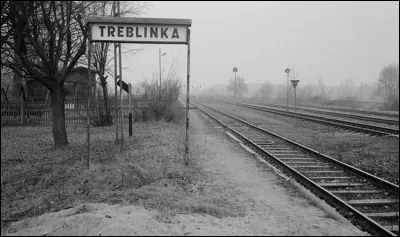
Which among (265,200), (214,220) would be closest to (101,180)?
(214,220)

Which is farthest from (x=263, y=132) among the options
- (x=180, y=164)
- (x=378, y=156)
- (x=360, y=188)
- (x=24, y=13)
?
(x=24, y=13)

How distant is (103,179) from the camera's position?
702 centimetres

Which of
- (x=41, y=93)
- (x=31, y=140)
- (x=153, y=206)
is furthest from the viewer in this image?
(x=41, y=93)

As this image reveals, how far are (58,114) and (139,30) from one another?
3.94m

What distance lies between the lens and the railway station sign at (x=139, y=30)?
7758mm

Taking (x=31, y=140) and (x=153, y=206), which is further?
(x=31, y=140)

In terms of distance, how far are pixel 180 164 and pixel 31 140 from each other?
6.80 m

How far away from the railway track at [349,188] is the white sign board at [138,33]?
4424mm

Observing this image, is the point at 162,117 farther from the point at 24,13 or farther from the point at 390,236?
the point at 390,236

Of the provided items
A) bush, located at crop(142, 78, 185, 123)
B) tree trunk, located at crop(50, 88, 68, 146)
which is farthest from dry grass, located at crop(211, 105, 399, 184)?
tree trunk, located at crop(50, 88, 68, 146)

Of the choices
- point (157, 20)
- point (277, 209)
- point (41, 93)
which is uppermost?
point (157, 20)

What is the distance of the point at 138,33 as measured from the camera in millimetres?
7945

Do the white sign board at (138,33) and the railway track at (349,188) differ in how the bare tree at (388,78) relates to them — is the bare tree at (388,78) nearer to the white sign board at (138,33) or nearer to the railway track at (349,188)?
the railway track at (349,188)

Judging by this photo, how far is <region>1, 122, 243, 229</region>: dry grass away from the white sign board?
306cm
